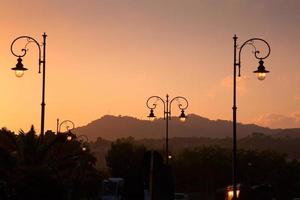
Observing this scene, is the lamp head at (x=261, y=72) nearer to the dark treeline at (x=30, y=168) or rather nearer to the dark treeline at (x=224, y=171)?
the dark treeline at (x=30, y=168)

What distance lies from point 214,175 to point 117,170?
16347 millimetres

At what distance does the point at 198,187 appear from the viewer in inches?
3561

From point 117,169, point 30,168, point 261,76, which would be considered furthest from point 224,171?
point 261,76

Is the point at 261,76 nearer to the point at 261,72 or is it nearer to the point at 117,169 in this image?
the point at 261,72

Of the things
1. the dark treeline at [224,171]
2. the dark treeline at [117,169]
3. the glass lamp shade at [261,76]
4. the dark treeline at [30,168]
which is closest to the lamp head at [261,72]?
the glass lamp shade at [261,76]

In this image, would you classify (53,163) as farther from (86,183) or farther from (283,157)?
(283,157)

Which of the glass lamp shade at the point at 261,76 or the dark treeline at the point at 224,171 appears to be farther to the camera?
the dark treeline at the point at 224,171

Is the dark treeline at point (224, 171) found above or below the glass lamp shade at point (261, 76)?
below

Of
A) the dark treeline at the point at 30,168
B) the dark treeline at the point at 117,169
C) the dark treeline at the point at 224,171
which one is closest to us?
the dark treeline at the point at 30,168

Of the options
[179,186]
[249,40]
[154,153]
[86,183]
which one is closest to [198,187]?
[179,186]

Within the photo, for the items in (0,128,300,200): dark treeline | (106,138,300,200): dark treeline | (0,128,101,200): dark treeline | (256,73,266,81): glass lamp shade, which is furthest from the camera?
(106,138,300,200): dark treeline

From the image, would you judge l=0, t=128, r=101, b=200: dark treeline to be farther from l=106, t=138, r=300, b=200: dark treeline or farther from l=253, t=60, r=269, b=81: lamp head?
l=106, t=138, r=300, b=200: dark treeline

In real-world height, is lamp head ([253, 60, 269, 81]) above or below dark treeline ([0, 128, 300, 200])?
above

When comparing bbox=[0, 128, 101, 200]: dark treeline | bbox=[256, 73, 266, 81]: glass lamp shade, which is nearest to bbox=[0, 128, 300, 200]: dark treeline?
bbox=[0, 128, 101, 200]: dark treeline
